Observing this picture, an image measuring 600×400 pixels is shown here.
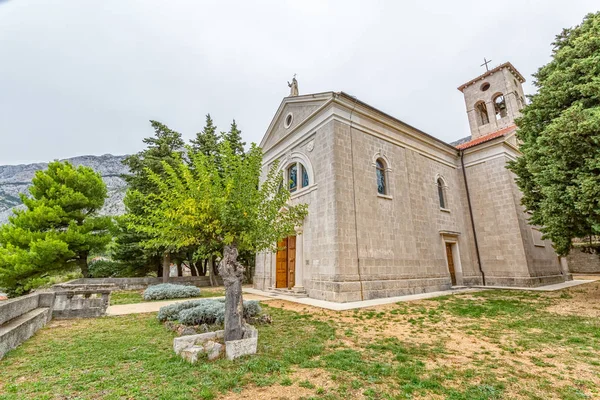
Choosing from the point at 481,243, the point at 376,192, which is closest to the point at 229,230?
the point at 376,192

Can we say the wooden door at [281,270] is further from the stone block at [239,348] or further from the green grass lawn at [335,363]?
the stone block at [239,348]

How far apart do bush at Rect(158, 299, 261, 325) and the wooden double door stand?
5900mm

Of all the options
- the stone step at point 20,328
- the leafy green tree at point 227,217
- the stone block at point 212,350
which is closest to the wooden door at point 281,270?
the leafy green tree at point 227,217

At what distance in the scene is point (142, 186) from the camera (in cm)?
1659

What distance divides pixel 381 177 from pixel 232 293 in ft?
32.5

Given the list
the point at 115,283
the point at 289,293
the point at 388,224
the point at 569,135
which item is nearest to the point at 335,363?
the point at 289,293

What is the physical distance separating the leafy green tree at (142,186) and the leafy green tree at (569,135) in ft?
56.4

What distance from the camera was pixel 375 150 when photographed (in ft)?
41.0

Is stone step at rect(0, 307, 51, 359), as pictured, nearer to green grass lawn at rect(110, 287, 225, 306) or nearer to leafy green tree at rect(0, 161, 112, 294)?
green grass lawn at rect(110, 287, 225, 306)

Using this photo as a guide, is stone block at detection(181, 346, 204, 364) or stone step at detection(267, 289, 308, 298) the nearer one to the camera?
stone block at detection(181, 346, 204, 364)

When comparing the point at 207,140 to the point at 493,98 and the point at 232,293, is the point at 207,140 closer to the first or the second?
the point at 232,293

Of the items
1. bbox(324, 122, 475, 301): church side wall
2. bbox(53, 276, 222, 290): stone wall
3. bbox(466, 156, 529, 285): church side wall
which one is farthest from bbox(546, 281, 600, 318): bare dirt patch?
bbox(53, 276, 222, 290): stone wall

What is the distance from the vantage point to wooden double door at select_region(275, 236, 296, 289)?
41.9ft

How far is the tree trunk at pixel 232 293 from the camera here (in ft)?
14.7
